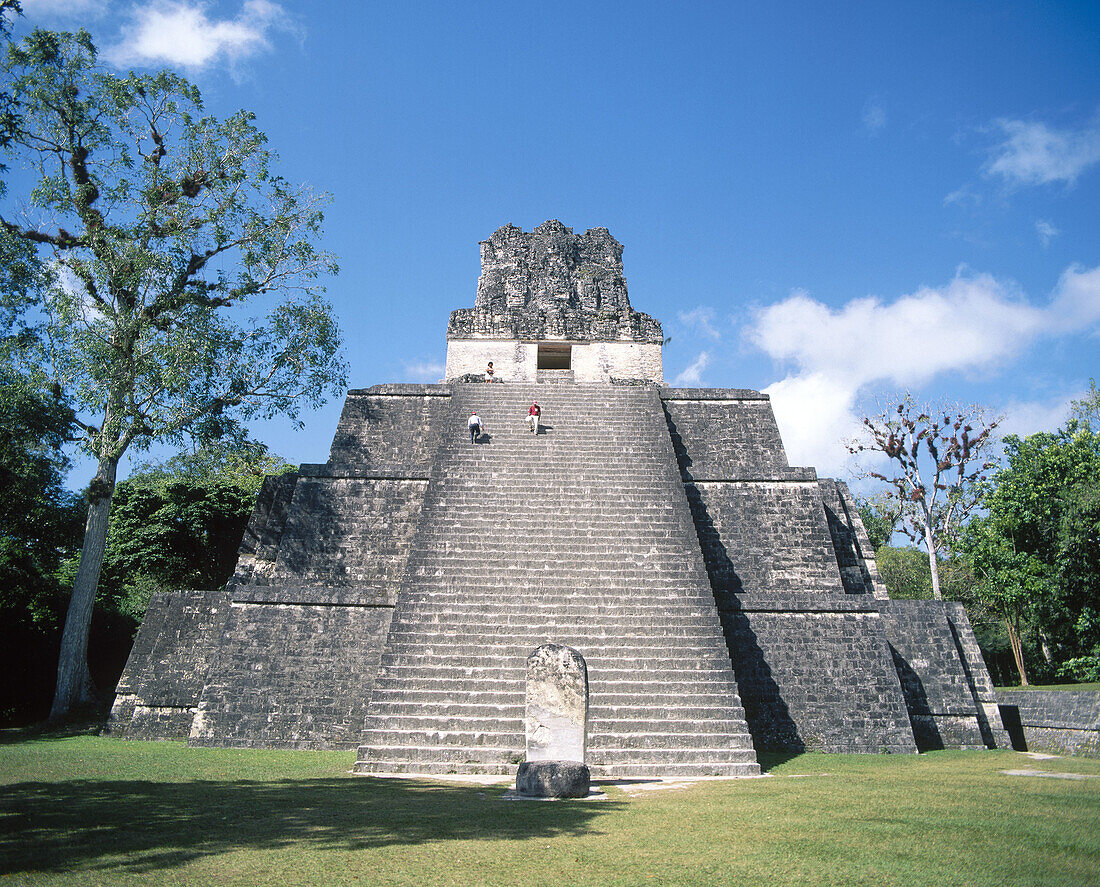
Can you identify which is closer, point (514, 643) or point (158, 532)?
point (514, 643)

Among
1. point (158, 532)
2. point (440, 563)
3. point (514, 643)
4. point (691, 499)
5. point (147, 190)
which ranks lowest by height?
point (514, 643)

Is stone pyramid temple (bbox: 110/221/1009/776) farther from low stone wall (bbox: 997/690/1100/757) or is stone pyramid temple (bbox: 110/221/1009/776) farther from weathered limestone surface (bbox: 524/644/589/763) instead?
weathered limestone surface (bbox: 524/644/589/763)

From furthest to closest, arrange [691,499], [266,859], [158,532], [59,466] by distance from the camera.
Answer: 1. [158,532]
2. [59,466]
3. [691,499]
4. [266,859]

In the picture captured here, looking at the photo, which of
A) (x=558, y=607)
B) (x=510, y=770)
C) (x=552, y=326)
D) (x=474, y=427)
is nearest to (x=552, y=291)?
(x=552, y=326)

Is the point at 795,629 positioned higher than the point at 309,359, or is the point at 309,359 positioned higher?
the point at 309,359

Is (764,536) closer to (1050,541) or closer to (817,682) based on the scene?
(817,682)

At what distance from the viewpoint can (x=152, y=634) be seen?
32.8ft

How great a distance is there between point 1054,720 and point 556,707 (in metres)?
7.76

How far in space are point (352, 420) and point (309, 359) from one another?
66.7 inches

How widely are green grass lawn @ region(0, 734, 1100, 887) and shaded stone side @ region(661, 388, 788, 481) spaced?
6174 mm

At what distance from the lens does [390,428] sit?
12.3 meters

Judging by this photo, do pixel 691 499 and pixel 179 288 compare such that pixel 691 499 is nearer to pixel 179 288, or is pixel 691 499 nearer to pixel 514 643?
pixel 514 643

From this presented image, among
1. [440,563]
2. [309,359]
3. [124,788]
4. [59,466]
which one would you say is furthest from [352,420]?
[124,788]

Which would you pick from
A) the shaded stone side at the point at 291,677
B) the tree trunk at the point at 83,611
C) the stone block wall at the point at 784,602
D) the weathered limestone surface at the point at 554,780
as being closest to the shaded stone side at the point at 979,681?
the stone block wall at the point at 784,602
